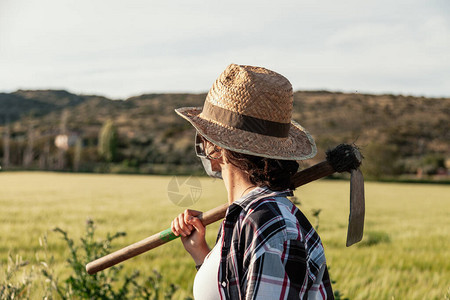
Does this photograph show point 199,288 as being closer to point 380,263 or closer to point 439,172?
point 380,263

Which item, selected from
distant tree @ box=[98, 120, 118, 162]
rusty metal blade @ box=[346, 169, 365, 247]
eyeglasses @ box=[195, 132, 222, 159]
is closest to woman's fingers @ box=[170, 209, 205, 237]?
eyeglasses @ box=[195, 132, 222, 159]

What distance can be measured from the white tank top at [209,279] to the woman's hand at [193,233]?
0.83 ft

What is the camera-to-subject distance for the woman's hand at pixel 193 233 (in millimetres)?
1886

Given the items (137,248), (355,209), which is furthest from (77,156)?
(355,209)

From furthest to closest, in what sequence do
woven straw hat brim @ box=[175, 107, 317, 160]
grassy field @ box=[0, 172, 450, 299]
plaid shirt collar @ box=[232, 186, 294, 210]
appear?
grassy field @ box=[0, 172, 450, 299] < woven straw hat brim @ box=[175, 107, 317, 160] < plaid shirt collar @ box=[232, 186, 294, 210]

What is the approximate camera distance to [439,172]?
62406 millimetres

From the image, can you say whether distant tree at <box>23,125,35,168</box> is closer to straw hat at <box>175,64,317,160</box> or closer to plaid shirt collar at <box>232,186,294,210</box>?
straw hat at <box>175,64,317,160</box>

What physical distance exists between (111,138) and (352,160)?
240 feet

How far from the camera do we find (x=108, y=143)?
70812 mm

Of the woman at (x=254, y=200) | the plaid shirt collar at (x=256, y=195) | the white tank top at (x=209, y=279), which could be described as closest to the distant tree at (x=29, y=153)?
the woman at (x=254, y=200)

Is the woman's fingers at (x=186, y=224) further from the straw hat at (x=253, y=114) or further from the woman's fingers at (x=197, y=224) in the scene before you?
the straw hat at (x=253, y=114)

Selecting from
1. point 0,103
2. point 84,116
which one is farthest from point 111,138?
point 84,116

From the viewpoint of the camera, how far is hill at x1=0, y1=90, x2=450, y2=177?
2251 inches

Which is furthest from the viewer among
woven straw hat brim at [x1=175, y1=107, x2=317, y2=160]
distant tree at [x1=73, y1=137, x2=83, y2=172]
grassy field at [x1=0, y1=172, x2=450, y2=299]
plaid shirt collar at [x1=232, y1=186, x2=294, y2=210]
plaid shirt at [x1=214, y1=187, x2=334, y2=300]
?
distant tree at [x1=73, y1=137, x2=83, y2=172]
